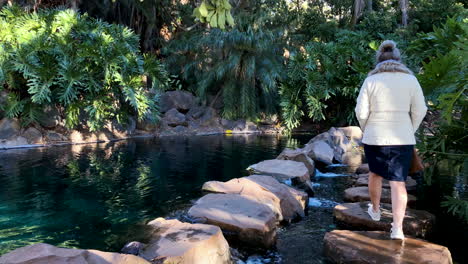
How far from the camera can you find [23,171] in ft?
24.5

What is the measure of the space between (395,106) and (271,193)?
2238 millimetres

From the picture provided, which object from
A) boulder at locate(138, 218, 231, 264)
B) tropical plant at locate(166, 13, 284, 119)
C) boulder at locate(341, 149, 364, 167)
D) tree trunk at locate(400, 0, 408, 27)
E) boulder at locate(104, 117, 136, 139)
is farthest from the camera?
tree trunk at locate(400, 0, 408, 27)

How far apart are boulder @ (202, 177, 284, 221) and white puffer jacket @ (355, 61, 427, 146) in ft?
5.68

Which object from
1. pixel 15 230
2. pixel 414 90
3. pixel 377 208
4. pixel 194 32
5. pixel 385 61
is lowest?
pixel 15 230

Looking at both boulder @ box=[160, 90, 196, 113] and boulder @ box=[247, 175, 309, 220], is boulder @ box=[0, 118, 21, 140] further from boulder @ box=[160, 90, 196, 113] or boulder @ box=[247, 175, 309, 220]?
boulder @ box=[247, 175, 309, 220]

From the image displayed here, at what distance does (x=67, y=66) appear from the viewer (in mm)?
11227

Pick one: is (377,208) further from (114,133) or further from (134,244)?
(114,133)

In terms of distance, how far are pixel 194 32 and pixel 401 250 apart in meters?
16.5

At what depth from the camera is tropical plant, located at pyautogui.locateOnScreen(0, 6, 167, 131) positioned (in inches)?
440

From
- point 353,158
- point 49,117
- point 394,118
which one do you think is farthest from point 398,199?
point 49,117

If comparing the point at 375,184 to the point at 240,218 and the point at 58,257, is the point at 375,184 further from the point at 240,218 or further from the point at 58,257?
the point at 58,257

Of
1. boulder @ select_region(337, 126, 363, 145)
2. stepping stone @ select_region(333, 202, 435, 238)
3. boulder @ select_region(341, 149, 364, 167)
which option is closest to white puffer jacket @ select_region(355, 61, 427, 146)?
stepping stone @ select_region(333, 202, 435, 238)

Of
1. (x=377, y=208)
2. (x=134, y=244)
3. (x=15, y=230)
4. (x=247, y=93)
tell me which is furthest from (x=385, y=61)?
(x=247, y=93)

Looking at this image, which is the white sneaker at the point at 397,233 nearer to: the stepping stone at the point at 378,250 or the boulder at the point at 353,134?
the stepping stone at the point at 378,250
